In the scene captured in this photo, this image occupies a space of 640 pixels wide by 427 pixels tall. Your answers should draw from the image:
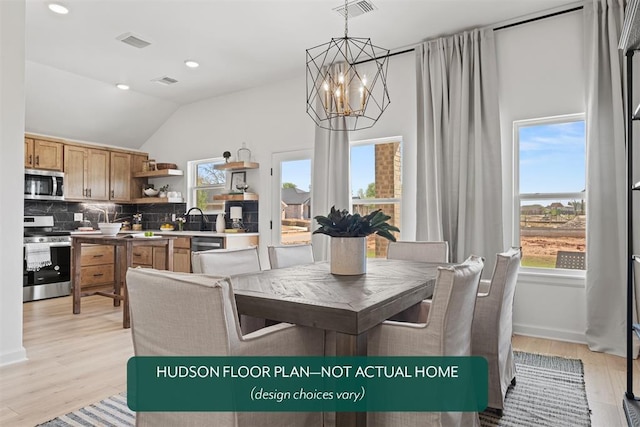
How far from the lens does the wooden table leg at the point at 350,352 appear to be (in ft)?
5.05

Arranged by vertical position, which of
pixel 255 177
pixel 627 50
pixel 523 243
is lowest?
pixel 523 243

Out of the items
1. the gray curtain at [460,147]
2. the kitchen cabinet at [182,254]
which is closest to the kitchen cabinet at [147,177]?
the kitchen cabinet at [182,254]

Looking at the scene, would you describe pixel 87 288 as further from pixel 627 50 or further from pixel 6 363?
pixel 627 50

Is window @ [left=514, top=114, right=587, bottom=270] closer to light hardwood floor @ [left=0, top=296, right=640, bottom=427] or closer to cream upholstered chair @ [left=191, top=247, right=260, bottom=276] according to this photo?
light hardwood floor @ [left=0, top=296, right=640, bottom=427]

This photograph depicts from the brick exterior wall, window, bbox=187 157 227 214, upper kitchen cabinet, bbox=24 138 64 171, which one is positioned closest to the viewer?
the brick exterior wall

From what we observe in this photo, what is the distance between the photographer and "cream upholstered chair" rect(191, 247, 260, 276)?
93.1 inches

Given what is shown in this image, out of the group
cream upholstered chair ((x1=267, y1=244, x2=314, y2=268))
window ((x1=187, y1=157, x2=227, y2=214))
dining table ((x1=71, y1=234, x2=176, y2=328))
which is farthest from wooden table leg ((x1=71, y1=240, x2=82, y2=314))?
cream upholstered chair ((x1=267, y1=244, x2=314, y2=268))

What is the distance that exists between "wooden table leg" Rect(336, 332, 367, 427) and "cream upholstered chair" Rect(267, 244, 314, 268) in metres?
1.39

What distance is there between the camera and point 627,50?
2.13m

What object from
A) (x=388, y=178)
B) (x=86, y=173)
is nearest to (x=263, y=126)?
(x=388, y=178)

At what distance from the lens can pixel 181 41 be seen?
406cm

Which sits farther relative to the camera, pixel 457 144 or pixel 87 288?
pixel 87 288

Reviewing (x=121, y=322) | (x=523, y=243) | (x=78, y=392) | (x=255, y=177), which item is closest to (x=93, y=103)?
(x=255, y=177)

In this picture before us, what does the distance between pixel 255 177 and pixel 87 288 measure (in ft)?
9.04
